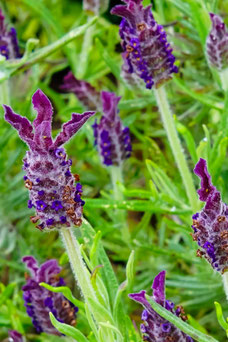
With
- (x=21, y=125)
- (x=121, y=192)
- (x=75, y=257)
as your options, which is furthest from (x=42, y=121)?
(x=121, y=192)

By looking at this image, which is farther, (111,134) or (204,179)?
(111,134)

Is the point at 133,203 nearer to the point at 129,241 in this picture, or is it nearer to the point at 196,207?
the point at 196,207

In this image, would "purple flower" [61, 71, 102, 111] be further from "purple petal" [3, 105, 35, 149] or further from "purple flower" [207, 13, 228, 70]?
"purple petal" [3, 105, 35, 149]

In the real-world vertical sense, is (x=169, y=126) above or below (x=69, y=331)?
above

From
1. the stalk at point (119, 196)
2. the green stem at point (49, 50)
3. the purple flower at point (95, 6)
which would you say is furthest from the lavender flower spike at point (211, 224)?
the purple flower at point (95, 6)

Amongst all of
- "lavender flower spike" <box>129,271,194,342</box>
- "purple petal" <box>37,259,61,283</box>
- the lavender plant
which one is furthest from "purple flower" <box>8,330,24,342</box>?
"lavender flower spike" <box>129,271,194,342</box>

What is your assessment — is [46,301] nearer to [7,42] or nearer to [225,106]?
[225,106]

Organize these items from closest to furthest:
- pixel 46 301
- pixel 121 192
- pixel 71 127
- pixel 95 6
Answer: pixel 71 127 → pixel 46 301 → pixel 121 192 → pixel 95 6
